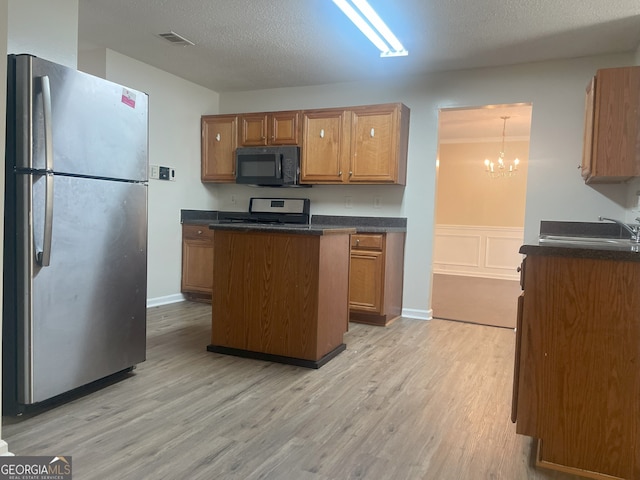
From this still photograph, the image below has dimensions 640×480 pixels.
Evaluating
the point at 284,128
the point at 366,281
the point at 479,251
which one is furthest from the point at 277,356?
the point at 479,251

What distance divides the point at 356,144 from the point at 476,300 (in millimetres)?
2462

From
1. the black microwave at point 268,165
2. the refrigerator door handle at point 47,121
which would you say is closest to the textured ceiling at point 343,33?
the black microwave at point 268,165

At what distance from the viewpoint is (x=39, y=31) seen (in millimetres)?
2639

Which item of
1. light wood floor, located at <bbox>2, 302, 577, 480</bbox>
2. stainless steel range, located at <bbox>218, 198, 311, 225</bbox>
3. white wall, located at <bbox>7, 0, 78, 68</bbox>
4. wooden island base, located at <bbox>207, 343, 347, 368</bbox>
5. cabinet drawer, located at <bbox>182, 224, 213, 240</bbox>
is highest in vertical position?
white wall, located at <bbox>7, 0, 78, 68</bbox>

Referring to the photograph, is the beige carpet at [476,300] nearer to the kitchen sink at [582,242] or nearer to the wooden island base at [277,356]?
the kitchen sink at [582,242]

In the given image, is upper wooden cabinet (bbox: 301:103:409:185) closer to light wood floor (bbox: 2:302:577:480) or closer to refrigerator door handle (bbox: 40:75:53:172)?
light wood floor (bbox: 2:302:577:480)

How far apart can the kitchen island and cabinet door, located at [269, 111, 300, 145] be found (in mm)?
1829

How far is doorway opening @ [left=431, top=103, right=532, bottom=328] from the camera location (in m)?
6.82

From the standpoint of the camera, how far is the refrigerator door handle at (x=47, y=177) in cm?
197

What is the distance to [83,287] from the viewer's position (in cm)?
223

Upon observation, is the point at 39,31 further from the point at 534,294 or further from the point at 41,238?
the point at 534,294

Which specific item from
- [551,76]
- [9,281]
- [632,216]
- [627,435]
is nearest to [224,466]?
[9,281]

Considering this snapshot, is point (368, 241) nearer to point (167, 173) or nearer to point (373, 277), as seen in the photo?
point (373, 277)

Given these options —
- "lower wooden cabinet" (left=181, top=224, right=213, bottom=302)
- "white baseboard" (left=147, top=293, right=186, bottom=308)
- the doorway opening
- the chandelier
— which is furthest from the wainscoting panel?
"white baseboard" (left=147, top=293, right=186, bottom=308)
